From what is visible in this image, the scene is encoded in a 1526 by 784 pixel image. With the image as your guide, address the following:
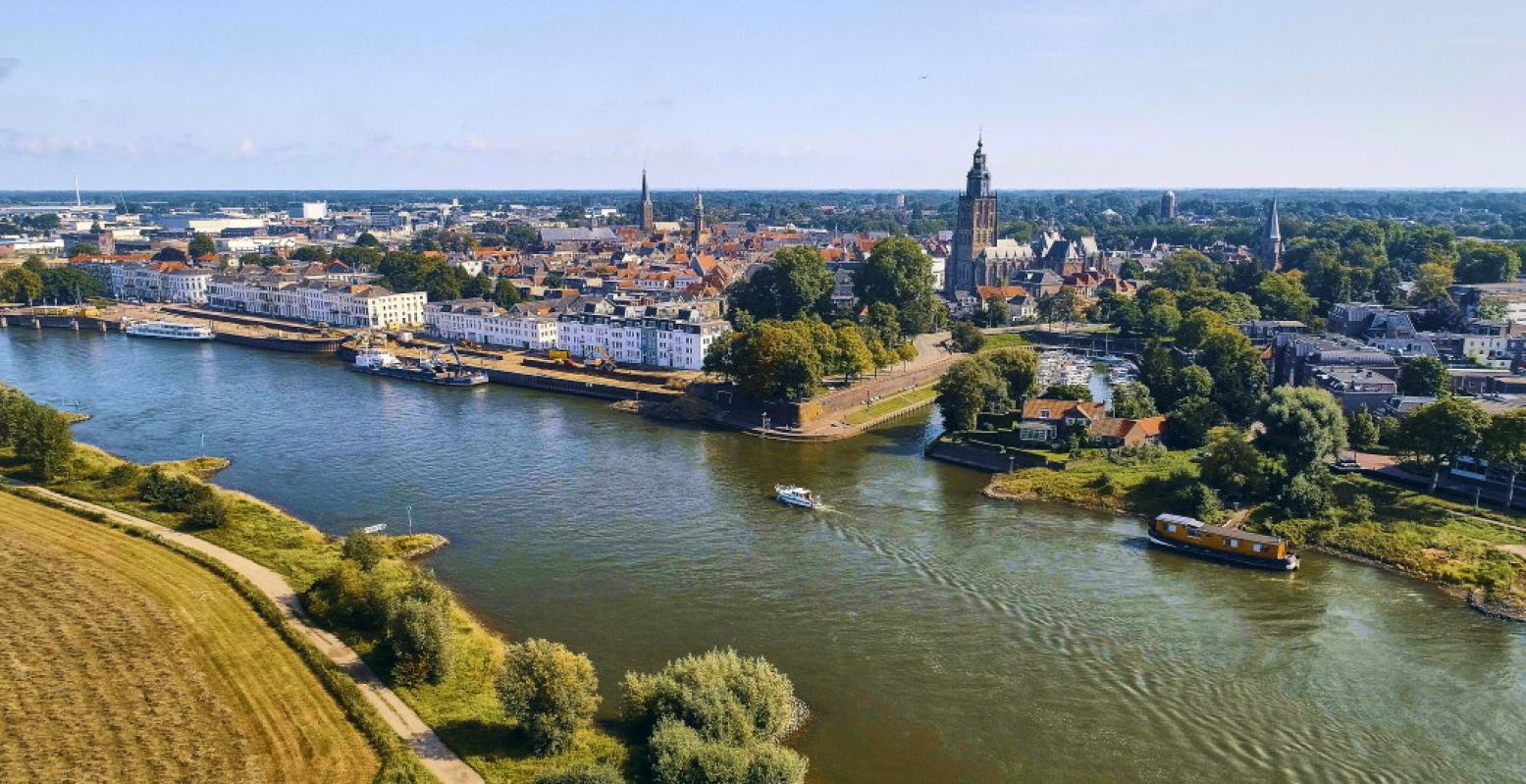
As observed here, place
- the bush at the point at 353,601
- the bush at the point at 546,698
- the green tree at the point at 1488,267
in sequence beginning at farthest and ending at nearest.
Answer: the green tree at the point at 1488,267, the bush at the point at 353,601, the bush at the point at 546,698

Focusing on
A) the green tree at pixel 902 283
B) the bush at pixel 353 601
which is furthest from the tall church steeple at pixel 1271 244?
the bush at pixel 353 601

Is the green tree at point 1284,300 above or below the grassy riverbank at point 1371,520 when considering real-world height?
above

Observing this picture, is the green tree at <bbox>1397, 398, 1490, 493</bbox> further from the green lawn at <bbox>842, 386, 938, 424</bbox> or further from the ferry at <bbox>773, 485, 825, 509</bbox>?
the green lawn at <bbox>842, 386, 938, 424</bbox>

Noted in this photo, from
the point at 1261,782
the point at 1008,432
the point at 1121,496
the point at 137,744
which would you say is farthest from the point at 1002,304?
the point at 137,744

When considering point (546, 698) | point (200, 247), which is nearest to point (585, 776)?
point (546, 698)

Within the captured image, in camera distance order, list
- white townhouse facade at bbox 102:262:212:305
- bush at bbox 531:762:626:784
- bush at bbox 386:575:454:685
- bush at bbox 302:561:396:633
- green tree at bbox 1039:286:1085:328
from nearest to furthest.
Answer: bush at bbox 531:762:626:784, bush at bbox 386:575:454:685, bush at bbox 302:561:396:633, green tree at bbox 1039:286:1085:328, white townhouse facade at bbox 102:262:212:305

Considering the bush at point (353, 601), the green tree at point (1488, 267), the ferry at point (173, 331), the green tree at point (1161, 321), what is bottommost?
the bush at point (353, 601)

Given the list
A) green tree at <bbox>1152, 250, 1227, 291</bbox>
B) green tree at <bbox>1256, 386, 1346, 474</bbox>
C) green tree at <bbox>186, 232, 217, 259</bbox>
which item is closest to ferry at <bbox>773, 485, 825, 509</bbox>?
green tree at <bbox>1256, 386, 1346, 474</bbox>

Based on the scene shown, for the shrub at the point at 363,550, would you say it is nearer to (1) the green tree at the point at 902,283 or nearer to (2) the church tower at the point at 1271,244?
(1) the green tree at the point at 902,283
